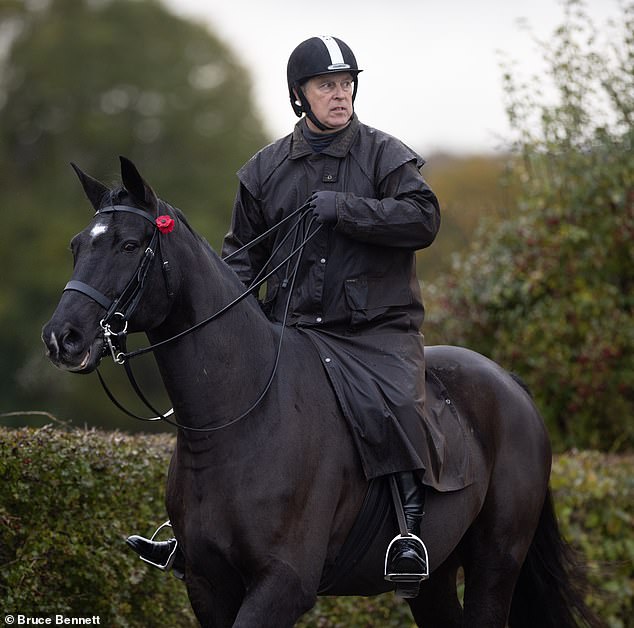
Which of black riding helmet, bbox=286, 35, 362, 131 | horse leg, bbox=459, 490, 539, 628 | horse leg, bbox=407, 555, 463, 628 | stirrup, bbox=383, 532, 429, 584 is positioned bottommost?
horse leg, bbox=407, 555, 463, 628

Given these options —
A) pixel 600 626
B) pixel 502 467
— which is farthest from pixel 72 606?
pixel 600 626

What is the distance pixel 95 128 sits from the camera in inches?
1033

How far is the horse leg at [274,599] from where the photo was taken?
4.61m

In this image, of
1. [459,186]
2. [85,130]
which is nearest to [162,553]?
[85,130]

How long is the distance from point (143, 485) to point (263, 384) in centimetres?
224

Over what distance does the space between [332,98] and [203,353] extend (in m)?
1.52

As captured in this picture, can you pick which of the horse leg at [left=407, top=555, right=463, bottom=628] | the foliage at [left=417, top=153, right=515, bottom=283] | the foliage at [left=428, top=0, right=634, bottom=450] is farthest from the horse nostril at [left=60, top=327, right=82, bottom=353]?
the foliage at [left=417, top=153, right=515, bottom=283]

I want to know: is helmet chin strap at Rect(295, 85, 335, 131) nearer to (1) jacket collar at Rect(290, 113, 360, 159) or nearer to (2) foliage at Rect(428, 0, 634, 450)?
(1) jacket collar at Rect(290, 113, 360, 159)

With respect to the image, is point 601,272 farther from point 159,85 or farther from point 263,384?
point 159,85

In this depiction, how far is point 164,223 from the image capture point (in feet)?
15.5

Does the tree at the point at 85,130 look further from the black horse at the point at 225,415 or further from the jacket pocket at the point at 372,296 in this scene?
the black horse at the point at 225,415

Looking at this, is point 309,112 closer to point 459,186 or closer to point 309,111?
point 309,111

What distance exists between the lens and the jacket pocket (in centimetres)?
544

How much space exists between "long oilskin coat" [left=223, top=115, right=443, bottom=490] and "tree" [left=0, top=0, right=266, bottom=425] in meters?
18.7
